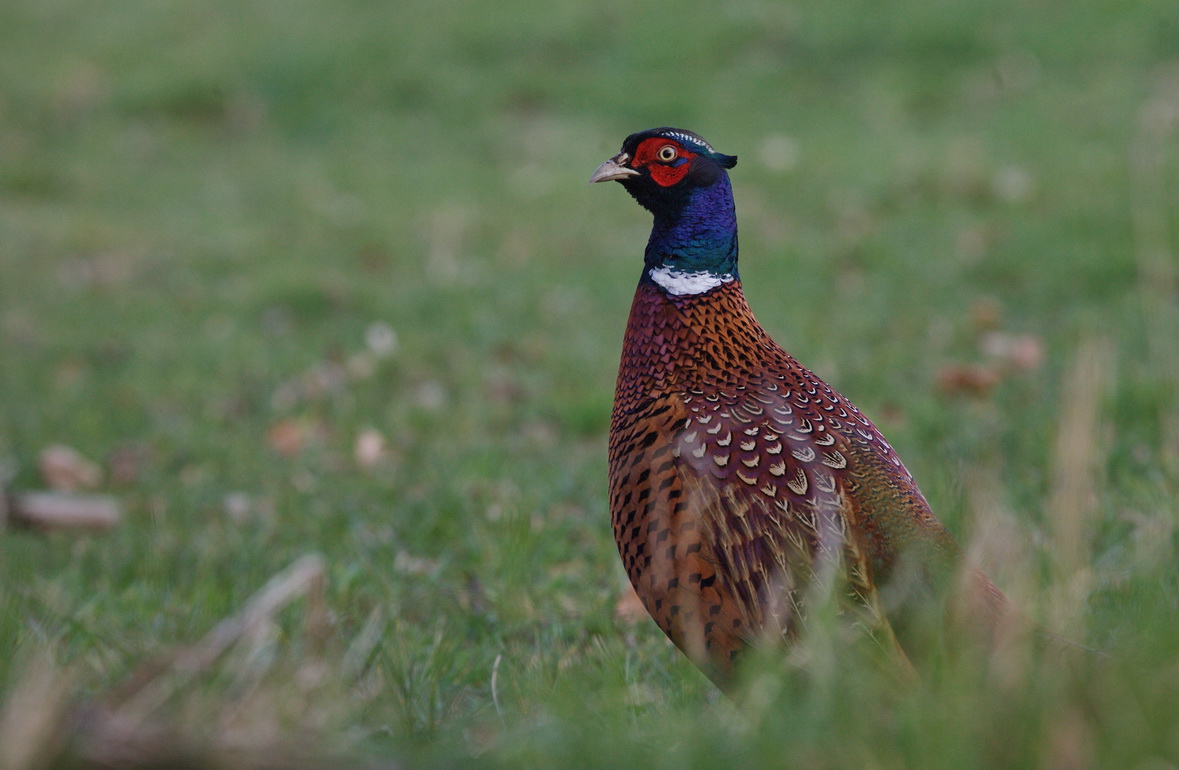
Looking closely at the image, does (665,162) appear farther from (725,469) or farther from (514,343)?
(514,343)

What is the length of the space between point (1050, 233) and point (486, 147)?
4792mm

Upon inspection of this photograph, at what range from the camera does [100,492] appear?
4.38 meters

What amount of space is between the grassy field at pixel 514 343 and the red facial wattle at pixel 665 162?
0.88m

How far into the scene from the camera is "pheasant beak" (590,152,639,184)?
2441 millimetres

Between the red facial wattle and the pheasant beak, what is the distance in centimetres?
4

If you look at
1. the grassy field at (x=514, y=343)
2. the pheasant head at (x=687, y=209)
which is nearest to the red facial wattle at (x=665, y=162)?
the pheasant head at (x=687, y=209)

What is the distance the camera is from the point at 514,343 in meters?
5.73

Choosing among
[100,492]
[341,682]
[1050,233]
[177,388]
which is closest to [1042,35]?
[1050,233]

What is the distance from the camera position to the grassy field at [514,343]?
5.07 ft

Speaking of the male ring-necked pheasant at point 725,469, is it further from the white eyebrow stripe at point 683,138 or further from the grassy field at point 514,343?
the grassy field at point 514,343

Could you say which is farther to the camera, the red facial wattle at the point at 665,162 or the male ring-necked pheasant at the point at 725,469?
the red facial wattle at the point at 665,162

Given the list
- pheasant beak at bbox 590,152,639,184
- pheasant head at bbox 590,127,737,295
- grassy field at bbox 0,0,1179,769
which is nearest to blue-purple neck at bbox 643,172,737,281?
pheasant head at bbox 590,127,737,295

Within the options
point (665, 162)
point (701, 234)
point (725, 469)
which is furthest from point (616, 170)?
point (725, 469)

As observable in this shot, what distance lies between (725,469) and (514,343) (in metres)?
3.67
